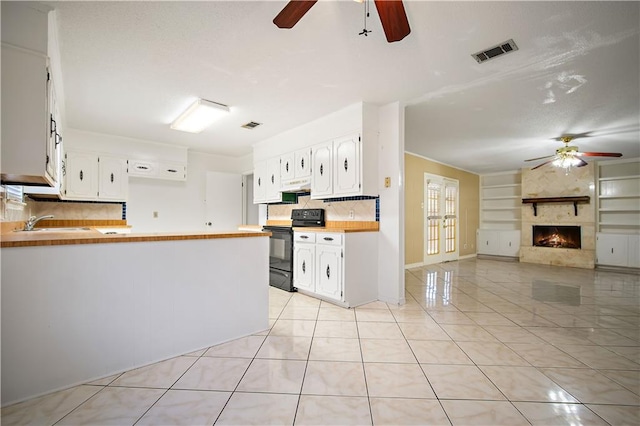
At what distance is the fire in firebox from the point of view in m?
6.54

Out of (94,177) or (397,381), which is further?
(94,177)

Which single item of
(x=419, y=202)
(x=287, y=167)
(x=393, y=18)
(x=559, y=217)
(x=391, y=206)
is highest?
(x=393, y=18)

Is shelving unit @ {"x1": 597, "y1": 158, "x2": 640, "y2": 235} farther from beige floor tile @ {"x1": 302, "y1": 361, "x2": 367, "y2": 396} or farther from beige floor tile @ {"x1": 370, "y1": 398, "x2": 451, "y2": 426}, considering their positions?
beige floor tile @ {"x1": 302, "y1": 361, "x2": 367, "y2": 396}

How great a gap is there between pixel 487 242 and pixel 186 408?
8272 millimetres

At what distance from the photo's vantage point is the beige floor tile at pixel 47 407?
4.72 ft

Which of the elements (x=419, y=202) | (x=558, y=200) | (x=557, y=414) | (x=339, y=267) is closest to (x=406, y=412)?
(x=557, y=414)

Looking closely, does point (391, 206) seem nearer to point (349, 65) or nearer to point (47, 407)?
point (349, 65)

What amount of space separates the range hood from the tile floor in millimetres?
1809

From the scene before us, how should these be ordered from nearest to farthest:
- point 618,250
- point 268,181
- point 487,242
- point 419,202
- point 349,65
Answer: point 349,65
point 268,181
point 618,250
point 419,202
point 487,242

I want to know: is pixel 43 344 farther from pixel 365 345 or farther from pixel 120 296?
pixel 365 345

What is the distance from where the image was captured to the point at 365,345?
231 centimetres

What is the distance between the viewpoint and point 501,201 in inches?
312

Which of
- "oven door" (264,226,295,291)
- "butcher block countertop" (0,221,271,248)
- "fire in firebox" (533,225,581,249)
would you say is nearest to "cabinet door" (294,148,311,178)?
"oven door" (264,226,295,291)

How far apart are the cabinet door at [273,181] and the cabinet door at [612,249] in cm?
704
